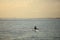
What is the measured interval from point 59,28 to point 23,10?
1.09 ft

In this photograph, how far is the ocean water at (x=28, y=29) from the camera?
2.51 ft

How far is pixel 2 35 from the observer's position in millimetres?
773

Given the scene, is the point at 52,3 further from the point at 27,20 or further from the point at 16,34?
the point at 16,34

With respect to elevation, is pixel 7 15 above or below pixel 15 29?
above

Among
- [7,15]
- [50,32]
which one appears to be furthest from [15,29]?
[50,32]

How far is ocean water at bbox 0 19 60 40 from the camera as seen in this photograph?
2.51 feet

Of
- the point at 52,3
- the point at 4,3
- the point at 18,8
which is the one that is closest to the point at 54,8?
the point at 52,3

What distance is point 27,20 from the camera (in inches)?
32.0

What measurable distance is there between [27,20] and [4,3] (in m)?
0.25

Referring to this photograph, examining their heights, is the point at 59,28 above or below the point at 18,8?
below

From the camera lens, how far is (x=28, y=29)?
784 millimetres

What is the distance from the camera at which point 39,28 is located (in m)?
0.79

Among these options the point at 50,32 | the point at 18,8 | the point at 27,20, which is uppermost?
the point at 18,8

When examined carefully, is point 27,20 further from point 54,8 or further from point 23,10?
point 54,8
